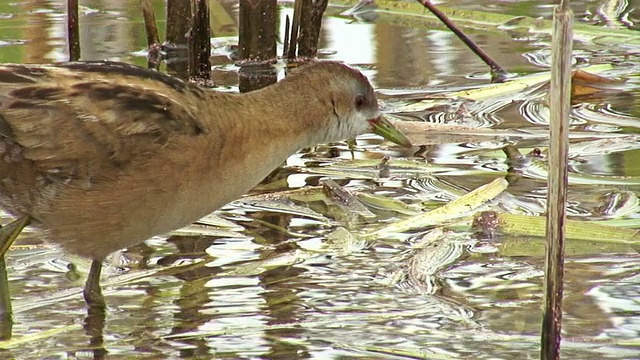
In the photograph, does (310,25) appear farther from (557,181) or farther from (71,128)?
(557,181)

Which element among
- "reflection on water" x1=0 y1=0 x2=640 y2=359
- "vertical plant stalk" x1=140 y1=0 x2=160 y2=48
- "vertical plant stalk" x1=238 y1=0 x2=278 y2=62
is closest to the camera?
"reflection on water" x1=0 y1=0 x2=640 y2=359

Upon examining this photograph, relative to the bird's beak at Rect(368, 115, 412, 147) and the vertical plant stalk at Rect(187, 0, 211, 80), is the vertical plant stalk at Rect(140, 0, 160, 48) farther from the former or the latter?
the bird's beak at Rect(368, 115, 412, 147)

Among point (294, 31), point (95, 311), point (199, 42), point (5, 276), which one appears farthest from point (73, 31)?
point (95, 311)

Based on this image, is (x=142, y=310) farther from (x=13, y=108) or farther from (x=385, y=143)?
(x=385, y=143)

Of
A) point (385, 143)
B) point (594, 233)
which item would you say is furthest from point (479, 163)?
point (594, 233)

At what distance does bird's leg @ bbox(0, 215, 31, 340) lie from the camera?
13.5 ft

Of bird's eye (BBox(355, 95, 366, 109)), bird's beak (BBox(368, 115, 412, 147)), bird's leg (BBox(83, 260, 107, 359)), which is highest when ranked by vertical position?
bird's eye (BBox(355, 95, 366, 109))

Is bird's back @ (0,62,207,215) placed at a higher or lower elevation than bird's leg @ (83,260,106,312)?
higher

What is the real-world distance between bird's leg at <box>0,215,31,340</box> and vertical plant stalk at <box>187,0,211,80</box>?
2.54 metres

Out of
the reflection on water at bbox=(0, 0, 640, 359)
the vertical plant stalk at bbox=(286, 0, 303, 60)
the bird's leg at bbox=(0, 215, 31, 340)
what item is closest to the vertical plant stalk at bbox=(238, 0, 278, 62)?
the vertical plant stalk at bbox=(286, 0, 303, 60)

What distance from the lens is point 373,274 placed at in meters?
4.51

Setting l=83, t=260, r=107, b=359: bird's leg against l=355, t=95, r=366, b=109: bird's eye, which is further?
l=355, t=95, r=366, b=109: bird's eye

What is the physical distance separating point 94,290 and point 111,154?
1.63ft

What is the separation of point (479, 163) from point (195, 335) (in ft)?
6.77
